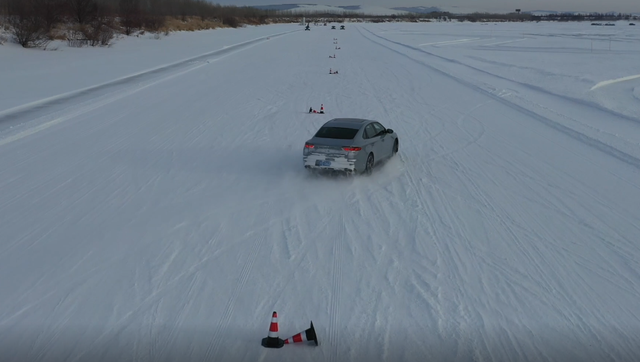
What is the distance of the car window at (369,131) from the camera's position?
626 inches

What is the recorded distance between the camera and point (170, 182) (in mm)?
15609

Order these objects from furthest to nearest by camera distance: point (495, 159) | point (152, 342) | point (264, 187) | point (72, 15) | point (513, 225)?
1. point (72, 15)
2. point (495, 159)
3. point (264, 187)
4. point (513, 225)
5. point (152, 342)

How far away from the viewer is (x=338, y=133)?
1570 cm

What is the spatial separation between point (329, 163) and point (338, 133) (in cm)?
94

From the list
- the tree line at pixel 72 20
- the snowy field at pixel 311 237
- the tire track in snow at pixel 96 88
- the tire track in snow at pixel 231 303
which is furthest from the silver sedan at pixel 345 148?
the tree line at pixel 72 20

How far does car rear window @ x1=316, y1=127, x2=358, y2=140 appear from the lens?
15492mm

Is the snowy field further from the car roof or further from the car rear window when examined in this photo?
the car roof

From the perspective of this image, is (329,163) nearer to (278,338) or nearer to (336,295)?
(336,295)

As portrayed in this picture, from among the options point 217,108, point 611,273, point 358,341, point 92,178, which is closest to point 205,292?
point 358,341

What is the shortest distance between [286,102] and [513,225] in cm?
1788

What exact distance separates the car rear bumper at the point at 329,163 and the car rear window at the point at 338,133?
2.18ft

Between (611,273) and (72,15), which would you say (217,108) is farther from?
(72,15)

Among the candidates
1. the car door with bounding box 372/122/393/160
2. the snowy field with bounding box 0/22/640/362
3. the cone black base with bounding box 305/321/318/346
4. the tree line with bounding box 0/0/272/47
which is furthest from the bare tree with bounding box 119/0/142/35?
the cone black base with bounding box 305/321/318/346

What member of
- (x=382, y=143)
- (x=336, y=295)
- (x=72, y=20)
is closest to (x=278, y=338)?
(x=336, y=295)
